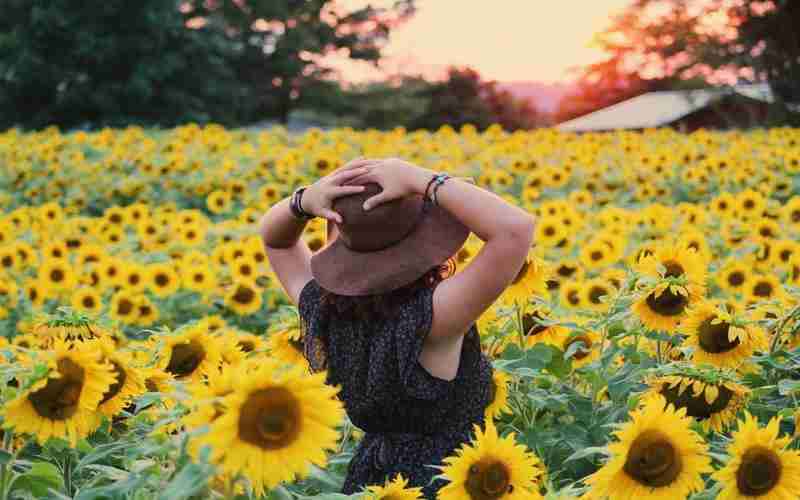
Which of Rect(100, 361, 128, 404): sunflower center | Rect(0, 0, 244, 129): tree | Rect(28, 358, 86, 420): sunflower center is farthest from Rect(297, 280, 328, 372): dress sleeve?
Rect(0, 0, 244, 129): tree

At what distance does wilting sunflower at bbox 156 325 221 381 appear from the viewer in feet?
9.07

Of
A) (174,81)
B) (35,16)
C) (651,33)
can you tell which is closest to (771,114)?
(651,33)

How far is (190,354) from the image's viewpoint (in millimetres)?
2791

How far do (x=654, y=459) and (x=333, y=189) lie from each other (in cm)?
95

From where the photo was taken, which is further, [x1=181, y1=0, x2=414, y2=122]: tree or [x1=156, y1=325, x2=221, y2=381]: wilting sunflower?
[x1=181, y1=0, x2=414, y2=122]: tree

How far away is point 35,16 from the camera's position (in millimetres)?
30922

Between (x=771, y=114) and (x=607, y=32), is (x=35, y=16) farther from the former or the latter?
(x=607, y=32)

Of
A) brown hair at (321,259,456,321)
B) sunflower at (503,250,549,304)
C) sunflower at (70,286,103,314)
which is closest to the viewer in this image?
brown hair at (321,259,456,321)

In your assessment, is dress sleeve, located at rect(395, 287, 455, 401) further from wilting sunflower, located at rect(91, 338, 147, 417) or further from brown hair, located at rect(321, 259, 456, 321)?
wilting sunflower, located at rect(91, 338, 147, 417)

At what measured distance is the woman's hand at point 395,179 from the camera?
2.33 m

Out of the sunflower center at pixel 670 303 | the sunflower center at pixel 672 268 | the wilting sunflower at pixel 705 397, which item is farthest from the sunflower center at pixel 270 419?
the sunflower center at pixel 672 268

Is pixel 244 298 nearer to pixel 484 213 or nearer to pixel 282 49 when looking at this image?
pixel 484 213

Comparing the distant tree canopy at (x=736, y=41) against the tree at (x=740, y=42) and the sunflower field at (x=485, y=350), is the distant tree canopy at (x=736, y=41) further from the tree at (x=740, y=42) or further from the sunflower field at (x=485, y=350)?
the sunflower field at (x=485, y=350)

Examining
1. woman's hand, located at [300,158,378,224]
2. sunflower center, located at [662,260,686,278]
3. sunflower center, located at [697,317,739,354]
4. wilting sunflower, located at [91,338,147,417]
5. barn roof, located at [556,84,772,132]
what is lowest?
barn roof, located at [556,84,772,132]
